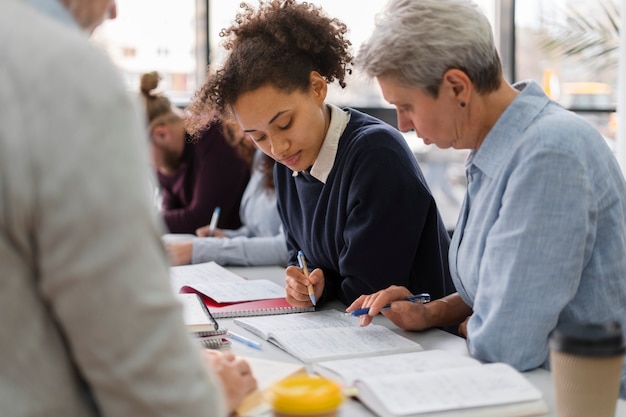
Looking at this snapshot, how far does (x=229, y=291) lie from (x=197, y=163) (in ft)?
5.20

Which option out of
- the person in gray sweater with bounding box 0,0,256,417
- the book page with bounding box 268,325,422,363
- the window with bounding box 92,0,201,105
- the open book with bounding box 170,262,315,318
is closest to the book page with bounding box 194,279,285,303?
the open book with bounding box 170,262,315,318

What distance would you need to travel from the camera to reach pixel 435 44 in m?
1.52

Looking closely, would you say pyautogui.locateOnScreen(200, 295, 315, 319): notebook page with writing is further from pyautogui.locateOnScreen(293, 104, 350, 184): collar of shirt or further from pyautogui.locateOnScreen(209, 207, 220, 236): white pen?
pyautogui.locateOnScreen(209, 207, 220, 236): white pen

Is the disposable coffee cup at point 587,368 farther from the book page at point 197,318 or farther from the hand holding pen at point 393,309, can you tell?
the book page at point 197,318

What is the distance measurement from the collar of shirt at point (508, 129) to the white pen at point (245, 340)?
59 centimetres

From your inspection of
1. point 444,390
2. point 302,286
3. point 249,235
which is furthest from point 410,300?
point 249,235

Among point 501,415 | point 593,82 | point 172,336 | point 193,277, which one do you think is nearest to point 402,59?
point 501,415

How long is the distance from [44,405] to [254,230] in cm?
245

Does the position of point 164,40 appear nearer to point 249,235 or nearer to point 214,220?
point 214,220

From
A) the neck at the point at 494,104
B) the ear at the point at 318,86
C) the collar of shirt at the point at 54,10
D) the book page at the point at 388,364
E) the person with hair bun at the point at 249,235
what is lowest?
the person with hair bun at the point at 249,235

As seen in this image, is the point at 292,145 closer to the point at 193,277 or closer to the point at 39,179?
the point at 193,277

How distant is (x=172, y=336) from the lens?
31.5 inches

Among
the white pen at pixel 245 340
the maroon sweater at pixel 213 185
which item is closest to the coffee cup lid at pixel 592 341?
the white pen at pixel 245 340

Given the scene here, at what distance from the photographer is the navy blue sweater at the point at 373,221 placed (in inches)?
79.0
